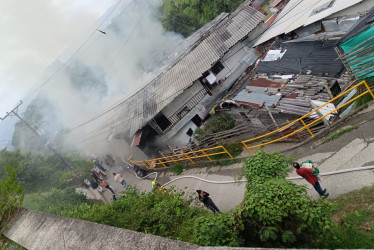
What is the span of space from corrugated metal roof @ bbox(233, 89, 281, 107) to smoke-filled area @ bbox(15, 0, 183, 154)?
14.2m

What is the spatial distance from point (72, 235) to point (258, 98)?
11029mm

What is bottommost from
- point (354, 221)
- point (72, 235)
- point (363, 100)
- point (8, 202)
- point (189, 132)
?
point (189, 132)

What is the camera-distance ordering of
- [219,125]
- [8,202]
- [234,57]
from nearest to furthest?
[8,202], [219,125], [234,57]

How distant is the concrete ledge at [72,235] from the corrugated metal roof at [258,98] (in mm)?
10271

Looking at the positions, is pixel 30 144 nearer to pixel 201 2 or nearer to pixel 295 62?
pixel 201 2

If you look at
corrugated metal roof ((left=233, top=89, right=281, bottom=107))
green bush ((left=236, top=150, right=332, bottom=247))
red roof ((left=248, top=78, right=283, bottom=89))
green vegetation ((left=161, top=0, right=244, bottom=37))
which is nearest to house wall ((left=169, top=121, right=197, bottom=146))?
corrugated metal roof ((left=233, top=89, right=281, bottom=107))

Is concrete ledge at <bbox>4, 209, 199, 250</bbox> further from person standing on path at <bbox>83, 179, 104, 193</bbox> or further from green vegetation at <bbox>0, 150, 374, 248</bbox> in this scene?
person standing on path at <bbox>83, 179, 104, 193</bbox>

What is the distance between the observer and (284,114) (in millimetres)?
12711

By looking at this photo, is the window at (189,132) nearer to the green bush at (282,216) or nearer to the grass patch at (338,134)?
the grass patch at (338,134)

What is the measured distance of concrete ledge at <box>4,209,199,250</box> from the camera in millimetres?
4060

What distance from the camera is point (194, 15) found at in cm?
4050

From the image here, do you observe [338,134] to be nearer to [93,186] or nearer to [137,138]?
[137,138]

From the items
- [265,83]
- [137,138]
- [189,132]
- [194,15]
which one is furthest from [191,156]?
[194,15]

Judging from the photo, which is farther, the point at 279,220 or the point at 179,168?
the point at 179,168
